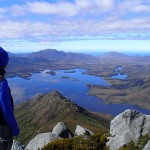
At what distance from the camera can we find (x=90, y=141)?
1558 inches

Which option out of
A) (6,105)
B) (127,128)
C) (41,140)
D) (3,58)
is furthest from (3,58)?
(41,140)

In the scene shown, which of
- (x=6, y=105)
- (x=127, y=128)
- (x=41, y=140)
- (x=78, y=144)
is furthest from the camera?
(x=41, y=140)

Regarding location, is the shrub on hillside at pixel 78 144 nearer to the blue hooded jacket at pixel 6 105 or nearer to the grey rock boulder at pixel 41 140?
the grey rock boulder at pixel 41 140

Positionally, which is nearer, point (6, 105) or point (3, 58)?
point (6, 105)

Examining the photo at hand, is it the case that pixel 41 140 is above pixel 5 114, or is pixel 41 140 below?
below

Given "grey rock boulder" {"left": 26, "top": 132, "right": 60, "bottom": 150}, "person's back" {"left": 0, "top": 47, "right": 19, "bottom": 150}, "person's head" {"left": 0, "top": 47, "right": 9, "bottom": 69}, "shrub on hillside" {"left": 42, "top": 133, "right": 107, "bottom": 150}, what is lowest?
"grey rock boulder" {"left": 26, "top": 132, "right": 60, "bottom": 150}

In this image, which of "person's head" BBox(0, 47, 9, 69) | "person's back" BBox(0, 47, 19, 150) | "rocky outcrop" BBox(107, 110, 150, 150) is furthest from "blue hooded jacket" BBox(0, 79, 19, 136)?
"rocky outcrop" BBox(107, 110, 150, 150)

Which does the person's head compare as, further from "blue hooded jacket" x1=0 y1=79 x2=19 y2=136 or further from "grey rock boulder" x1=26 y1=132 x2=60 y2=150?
"grey rock boulder" x1=26 y1=132 x2=60 y2=150

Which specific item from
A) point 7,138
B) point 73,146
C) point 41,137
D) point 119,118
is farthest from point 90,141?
point 7,138

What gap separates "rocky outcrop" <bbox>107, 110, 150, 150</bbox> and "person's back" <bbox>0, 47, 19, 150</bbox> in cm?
2946

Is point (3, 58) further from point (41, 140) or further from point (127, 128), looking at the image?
point (41, 140)

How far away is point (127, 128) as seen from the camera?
4425 centimetres

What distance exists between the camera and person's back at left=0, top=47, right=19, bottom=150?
8.90 m

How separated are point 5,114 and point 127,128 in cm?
3706
